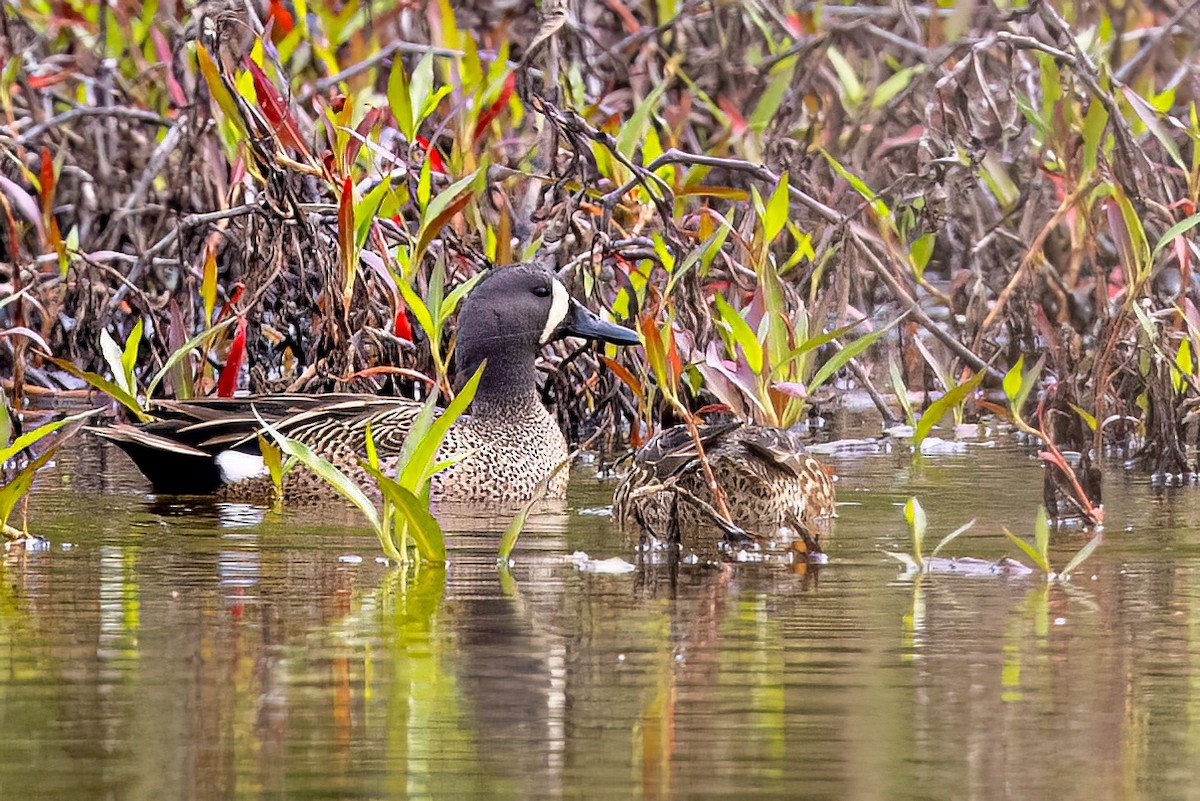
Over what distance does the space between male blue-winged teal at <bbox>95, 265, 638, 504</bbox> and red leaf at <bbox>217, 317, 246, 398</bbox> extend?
0.29 metres

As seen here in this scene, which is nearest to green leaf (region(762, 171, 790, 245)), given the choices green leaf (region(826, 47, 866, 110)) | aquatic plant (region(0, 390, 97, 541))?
aquatic plant (region(0, 390, 97, 541))

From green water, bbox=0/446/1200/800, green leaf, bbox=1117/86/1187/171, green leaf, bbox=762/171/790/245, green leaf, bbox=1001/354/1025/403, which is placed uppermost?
green leaf, bbox=1117/86/1187/171

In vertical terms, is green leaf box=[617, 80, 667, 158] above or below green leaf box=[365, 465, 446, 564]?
above

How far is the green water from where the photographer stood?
140 inches

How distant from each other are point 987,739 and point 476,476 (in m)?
4.06

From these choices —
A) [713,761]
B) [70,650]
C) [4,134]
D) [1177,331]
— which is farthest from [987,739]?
[4,134]

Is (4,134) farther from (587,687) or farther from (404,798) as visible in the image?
(404,798)

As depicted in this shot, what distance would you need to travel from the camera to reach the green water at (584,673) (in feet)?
11.6

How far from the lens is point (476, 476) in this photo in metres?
7.68

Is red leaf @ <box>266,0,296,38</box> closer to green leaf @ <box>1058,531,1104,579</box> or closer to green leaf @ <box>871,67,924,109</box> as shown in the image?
green leaf @ <box>871,67,924,109</box>

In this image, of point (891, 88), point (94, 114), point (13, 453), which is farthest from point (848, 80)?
point (13, 453)

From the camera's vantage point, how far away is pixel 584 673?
427 centimetres

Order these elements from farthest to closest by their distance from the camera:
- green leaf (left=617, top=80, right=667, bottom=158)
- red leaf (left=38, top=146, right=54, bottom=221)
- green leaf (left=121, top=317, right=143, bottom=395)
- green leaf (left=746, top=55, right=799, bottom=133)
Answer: green leaf (left=746, top=55, right=799, bottom=133) → red leaf (left=38, top=146, right=54, bottom=221) → green leaf (left=617, top=80, right=667, bottom=158) → green leaf (left=121, top=317, right=143, bottom=395)

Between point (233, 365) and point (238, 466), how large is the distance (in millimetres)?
571
